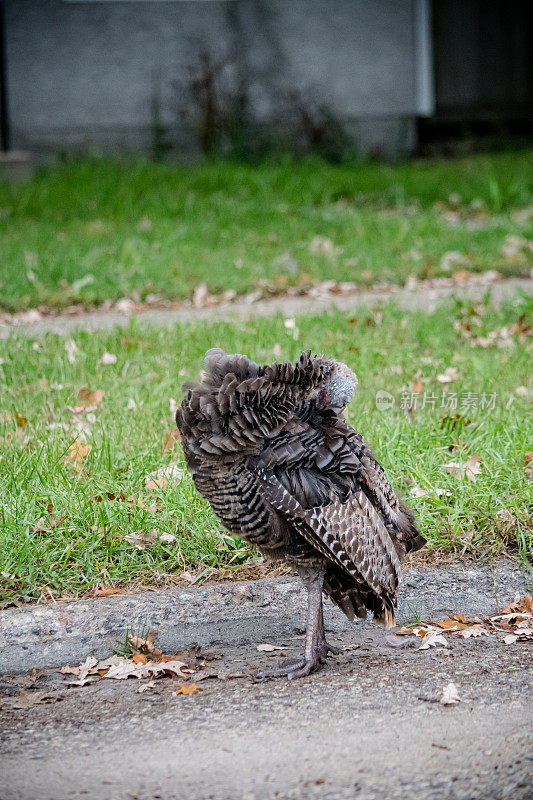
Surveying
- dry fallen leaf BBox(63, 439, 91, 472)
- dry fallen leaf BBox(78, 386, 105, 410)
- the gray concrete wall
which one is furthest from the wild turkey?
the gray concrete wall

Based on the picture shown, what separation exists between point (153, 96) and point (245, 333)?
9.14 metres

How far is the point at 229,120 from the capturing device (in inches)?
562

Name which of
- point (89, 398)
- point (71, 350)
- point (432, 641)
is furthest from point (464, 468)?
point (71, 350)

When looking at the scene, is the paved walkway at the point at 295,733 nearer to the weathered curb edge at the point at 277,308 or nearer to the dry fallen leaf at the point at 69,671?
the dry fallen leaf at the point at 69,671

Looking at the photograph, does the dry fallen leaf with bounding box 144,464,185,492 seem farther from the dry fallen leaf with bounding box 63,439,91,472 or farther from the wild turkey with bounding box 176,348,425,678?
the wild turkey with bounding box 176,348,425,678

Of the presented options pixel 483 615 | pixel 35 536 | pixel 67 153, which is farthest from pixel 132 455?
pixel 67 153

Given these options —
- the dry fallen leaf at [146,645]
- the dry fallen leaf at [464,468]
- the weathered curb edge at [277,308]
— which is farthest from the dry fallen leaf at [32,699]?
the weathered curb edge at [277,308]

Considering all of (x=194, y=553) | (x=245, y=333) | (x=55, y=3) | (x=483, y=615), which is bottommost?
(x=483, y=615)

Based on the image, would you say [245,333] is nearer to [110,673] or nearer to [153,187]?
[110,673]

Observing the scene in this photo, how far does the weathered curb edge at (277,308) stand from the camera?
710cm

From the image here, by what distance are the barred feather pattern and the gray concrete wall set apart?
471 inches

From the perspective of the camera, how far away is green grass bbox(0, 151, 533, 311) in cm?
843

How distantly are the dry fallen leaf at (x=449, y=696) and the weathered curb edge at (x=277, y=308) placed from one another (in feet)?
14.3

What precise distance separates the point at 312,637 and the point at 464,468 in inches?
55.8
